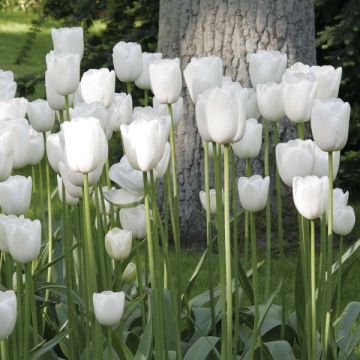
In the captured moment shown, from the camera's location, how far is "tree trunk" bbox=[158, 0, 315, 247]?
17.8 ft

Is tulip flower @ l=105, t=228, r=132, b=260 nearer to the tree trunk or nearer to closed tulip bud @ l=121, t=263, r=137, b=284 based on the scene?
closed tulip bud @ l=121, t=263, r=137, b=284

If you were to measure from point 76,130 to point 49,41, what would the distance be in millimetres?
11261

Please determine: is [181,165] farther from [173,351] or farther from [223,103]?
[223,103]

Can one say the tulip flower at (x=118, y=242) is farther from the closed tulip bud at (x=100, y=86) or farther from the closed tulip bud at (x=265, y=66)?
the closed tulip bud at (x=265, y=66)

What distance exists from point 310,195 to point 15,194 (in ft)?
2.39

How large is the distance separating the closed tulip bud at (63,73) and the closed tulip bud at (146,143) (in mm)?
434

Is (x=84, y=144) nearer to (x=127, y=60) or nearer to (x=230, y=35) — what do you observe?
(x=127, y=60)

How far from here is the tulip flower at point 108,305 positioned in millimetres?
2172

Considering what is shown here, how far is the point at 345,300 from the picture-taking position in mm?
4684

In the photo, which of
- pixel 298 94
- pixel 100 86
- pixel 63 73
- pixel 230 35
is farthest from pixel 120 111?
pixel 230 35

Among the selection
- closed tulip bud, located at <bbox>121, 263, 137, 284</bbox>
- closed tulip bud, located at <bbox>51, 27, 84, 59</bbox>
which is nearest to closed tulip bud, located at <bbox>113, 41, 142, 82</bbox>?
closed tulip bud, located at <bbox>51, 27, 84, 59</bbox>

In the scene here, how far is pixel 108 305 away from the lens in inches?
85.7

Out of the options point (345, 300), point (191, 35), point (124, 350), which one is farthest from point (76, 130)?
point (191, 35)

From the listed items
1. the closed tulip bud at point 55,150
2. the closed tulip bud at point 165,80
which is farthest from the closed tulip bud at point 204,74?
the closed tulip bud at point 55,150
